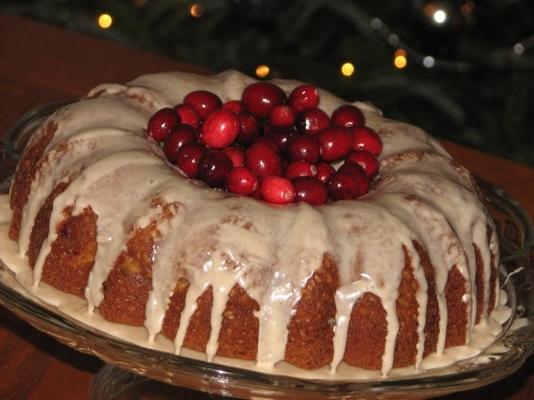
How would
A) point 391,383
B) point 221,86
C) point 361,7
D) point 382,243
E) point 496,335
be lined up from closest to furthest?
point 391,383 < point 382,243 < point 496,335 < point 221,86 < point 361,7

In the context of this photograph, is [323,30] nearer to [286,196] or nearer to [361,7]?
[361,7]

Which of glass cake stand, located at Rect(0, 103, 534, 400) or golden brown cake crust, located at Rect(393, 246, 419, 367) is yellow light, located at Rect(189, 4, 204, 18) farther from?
golden brown cake crust, located at Rect(393, 246, 419, 367)

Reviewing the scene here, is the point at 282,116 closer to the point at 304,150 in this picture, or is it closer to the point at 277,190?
the point at 304,150

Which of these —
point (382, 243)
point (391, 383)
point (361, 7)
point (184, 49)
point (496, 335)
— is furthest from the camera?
point (184, 49)

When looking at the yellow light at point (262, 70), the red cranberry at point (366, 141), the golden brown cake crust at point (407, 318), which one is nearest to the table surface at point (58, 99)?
the golden brown cake crust at point (407, 318)

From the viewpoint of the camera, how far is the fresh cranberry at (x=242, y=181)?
68.8 inches

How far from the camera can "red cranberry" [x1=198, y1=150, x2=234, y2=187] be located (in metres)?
1.75

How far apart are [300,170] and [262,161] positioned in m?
0.06

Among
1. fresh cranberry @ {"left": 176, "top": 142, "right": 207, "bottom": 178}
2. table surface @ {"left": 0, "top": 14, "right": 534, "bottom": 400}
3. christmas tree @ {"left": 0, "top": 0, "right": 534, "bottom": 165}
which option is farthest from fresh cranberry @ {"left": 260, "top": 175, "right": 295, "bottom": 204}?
christmas tree @ {"left": 0, "top": 0, "right": 534, "bottom": 165}

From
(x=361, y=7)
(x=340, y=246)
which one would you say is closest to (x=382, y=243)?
(x=340, y=246)

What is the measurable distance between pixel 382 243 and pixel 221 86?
0.53m

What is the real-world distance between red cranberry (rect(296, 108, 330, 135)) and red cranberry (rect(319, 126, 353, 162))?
0.12 ft

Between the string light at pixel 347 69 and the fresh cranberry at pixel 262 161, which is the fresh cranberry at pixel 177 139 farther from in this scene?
the string light at pixel 347 69

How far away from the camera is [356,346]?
1.69 meters
